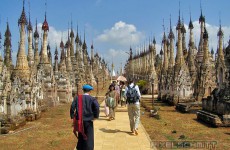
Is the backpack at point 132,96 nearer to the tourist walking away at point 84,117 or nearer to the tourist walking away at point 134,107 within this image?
the tourist walking away at point 134,107

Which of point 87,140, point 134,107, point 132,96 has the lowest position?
point 87,140

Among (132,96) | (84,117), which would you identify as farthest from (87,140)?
(132,96)

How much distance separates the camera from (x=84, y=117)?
6352mm

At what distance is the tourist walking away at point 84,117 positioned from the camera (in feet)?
20.7

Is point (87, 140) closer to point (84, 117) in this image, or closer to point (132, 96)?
point (84, 117)

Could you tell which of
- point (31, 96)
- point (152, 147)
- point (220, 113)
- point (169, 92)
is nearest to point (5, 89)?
point (31, 96)

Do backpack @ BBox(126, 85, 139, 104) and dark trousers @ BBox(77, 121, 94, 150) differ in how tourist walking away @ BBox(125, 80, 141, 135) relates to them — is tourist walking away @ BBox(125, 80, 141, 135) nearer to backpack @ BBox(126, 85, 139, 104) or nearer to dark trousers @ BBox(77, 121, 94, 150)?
backpack @ BBox(126, 85, 139, 104)

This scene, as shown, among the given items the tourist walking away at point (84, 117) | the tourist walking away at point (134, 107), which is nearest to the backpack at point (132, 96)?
the tourist walking away at point (134, 107)

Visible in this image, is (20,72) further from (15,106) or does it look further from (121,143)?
(121,143)

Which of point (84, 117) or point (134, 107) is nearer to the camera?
point (84, 117)

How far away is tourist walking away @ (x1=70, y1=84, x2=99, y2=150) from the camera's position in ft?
20.7

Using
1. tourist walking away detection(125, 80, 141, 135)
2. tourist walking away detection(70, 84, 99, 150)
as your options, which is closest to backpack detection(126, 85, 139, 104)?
tourist walking away detection(125, 80, 141, 135)

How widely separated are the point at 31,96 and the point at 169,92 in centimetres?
1365

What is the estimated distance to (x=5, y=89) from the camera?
46.0 ft
